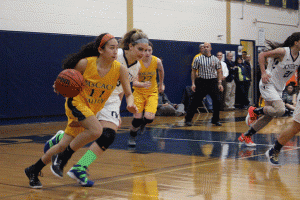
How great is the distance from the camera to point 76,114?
4574 millimetres

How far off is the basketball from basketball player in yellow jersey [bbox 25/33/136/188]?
0.20 meters

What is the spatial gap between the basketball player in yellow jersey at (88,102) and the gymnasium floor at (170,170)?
26cm

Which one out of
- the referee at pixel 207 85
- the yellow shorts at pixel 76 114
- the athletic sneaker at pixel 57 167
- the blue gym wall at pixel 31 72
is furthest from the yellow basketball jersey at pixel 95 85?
the blue gym wall at pixel 31 72

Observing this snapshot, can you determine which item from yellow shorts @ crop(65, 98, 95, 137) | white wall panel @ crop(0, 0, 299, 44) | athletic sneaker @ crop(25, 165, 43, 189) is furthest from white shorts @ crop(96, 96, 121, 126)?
white wall panel @ crop(0, 0, 299, 44)

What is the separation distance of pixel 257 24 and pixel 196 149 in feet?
45.2

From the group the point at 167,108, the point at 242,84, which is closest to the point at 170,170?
the point at 167,108

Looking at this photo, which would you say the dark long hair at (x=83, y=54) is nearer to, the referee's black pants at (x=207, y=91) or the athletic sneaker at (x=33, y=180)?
the athletic sneaker at (x=33, y=180)

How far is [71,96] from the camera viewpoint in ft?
14.9

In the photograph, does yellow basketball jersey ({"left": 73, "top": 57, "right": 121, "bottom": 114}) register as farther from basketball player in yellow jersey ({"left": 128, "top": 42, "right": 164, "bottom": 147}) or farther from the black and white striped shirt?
the black and white striped shirt

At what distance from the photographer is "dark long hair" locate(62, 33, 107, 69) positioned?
4.77m

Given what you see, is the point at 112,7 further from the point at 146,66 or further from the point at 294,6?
the point at 294,6

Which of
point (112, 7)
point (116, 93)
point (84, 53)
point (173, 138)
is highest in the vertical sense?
point (112, 7)

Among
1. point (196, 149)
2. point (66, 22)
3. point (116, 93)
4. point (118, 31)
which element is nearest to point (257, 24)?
point (118, 31)

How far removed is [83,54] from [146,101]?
3118 mm
